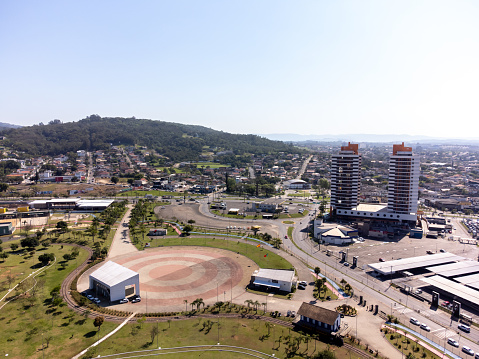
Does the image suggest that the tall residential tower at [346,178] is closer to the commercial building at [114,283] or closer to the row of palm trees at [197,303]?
the row of palm trees at [197,303]

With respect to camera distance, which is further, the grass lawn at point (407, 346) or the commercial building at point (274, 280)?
the commercial building at point (274, 280)

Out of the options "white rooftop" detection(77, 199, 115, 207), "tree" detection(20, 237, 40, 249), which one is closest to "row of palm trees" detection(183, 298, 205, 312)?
"tree" detection(20, 237, 40, 249)

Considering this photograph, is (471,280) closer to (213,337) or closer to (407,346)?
(407,346)

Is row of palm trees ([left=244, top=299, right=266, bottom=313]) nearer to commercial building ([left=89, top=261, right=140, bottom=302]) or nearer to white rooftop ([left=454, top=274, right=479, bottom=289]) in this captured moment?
commercial building ([left=89, top=261, right=140, bottom=302])

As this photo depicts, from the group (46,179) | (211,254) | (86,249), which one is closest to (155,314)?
(211,254)

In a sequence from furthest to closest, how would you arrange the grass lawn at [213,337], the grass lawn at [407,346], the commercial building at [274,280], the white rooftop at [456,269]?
the white rooftop at [456,269] → the commercial building at [274,280] → the grass lawn at [213,337] → the grass lawn at [407,346]

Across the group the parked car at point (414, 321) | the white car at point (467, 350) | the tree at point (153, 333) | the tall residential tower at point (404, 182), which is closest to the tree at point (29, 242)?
the tree at point (153, 333)

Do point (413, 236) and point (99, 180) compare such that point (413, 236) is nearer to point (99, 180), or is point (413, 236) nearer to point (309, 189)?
point (309, 189)
